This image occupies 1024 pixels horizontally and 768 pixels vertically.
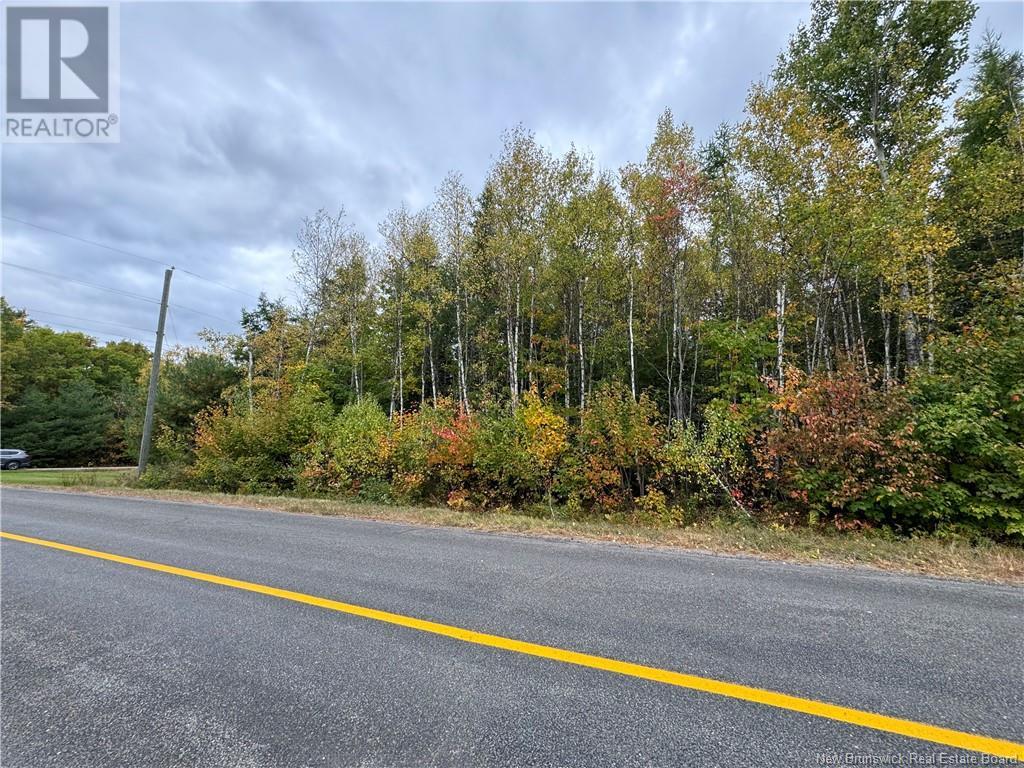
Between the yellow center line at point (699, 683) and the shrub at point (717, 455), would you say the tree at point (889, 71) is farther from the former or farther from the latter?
the yellow center line at point (699, 683)

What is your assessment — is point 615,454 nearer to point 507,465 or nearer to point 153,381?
point 507,465

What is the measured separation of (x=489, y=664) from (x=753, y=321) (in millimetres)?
12077

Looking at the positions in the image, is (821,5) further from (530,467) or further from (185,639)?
(185,639)

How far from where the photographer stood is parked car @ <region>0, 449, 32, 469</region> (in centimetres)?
2642

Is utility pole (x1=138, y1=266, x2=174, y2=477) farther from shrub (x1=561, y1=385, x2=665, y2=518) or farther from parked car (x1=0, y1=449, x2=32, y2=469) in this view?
parked car (x1=0, y1=449, x2=32, y2=469)

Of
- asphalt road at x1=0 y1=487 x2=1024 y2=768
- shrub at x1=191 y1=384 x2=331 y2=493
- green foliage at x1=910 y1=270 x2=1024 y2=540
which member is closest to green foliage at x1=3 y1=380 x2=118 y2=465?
shrub at x1=191 y1=384 x2=331 y2=493

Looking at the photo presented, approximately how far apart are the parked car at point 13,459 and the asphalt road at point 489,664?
114 feet

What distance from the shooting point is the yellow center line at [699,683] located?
5.79ft

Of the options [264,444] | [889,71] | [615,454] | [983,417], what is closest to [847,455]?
[983,417]

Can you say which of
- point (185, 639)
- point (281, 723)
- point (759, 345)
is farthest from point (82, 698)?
point (759, 345)

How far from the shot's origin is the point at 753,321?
11734mm

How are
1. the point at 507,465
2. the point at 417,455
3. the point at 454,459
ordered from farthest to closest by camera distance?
1. the point at 417,455
2. the point at 454,459
3. the point at 507,465

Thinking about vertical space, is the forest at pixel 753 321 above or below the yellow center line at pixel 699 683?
above

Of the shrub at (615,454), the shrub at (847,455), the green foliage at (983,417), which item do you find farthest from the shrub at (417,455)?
the green foliage at (983,417)
